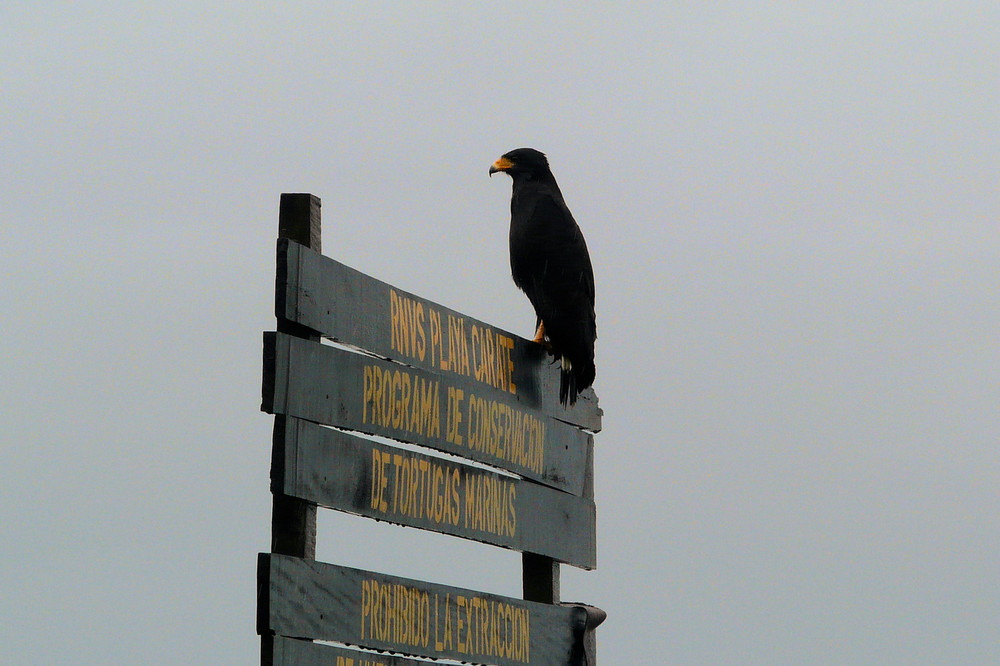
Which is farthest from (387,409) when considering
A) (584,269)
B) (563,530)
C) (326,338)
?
(584,269)

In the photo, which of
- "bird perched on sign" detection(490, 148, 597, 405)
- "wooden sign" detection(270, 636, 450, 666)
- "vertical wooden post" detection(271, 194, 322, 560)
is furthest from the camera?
"bird perched on sign" detection(490, 148, 597, 405)

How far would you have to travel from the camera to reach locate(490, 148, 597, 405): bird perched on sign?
4375 mm

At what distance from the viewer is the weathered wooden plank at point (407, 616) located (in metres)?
2.70

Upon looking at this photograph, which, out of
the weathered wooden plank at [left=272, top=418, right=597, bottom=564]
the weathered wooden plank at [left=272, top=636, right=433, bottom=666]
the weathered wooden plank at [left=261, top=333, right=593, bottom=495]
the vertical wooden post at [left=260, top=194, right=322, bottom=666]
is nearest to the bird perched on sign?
the weathered wooden plank at [left=261, top=333, right=593, bottom=495]

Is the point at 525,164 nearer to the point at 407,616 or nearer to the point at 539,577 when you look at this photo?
the point at 539,577

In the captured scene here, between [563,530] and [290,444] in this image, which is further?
[563,530]

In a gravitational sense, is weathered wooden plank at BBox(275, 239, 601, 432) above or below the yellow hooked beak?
below

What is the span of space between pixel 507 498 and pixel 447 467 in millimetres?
344

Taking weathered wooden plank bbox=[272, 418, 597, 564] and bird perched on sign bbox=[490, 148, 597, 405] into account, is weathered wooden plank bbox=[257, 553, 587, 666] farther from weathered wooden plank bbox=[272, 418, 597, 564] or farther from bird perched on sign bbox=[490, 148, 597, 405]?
bird perched on sign bbox=[490, 148, 597, 405]

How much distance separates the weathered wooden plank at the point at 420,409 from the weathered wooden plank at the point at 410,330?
45mm

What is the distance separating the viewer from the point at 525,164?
231 inches

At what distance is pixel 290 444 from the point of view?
2.75 m

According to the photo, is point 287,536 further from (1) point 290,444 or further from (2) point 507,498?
(2) point 507,498

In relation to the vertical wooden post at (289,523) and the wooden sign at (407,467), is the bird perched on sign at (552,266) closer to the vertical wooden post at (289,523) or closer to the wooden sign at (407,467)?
the wooden sign at (407,467)
